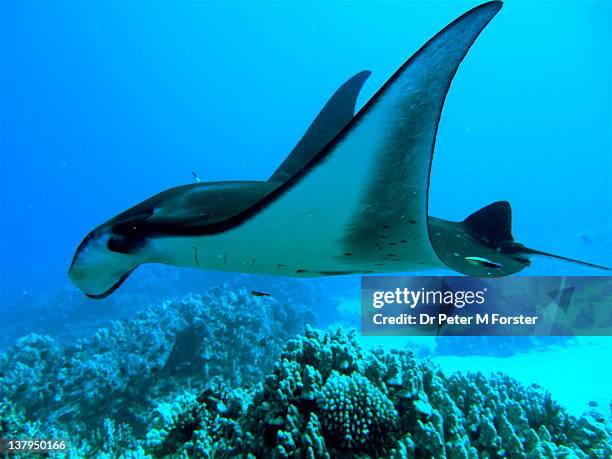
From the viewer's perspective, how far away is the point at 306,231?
1.74 meters

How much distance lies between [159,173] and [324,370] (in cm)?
10158

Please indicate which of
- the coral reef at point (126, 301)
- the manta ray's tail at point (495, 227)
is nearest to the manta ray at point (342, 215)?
the manta ray's tail at point (495, 227)

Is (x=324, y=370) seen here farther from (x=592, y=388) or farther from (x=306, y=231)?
(x=592, y=388)

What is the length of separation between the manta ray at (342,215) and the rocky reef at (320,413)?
3.71 ft

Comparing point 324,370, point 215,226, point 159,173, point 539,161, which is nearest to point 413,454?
point 324,370

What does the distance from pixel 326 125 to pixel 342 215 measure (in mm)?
2468

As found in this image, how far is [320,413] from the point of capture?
2.63m

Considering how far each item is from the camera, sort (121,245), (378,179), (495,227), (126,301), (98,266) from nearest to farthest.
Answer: (378,179) < (121,245) < (98,266) < (495,227) < (126,301)

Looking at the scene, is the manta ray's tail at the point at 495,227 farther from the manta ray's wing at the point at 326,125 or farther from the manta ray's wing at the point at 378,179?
the manta ray's wing at the point at 326,125

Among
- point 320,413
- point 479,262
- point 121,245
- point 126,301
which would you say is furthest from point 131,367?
point 126,301

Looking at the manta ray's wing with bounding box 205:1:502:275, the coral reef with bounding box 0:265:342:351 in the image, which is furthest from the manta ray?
the coral reef with bounding box 0:265:342:351

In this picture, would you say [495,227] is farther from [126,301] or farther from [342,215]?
[126,301]

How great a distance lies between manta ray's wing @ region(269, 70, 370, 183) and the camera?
12.6ft

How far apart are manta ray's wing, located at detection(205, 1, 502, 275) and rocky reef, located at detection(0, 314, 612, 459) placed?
143 cm
